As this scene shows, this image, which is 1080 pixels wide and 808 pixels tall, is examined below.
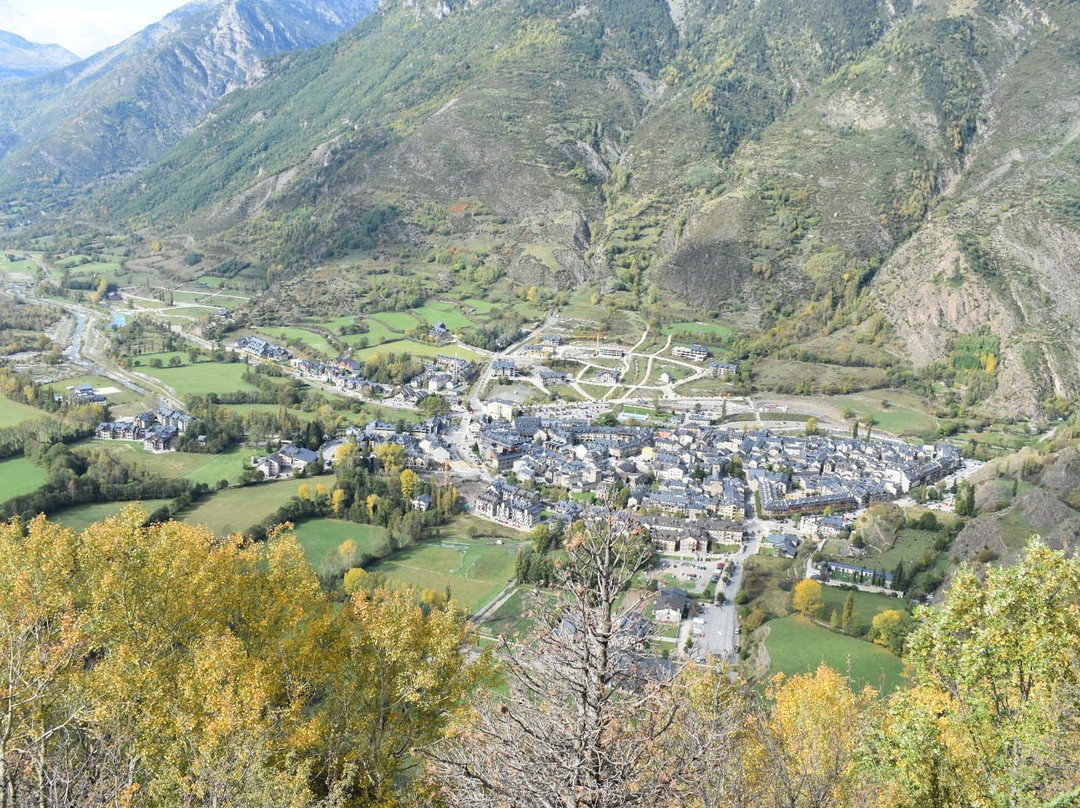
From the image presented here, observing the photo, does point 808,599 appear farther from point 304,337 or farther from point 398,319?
point 398,319

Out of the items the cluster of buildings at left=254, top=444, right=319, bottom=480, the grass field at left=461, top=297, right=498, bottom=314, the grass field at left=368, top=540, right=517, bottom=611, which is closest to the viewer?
the grass field at left=368, top=540, right=517, bottom=611

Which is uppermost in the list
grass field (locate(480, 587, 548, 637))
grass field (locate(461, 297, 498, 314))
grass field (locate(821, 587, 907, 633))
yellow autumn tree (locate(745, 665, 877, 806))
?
grass field (locate(461, 297, 498, 314))

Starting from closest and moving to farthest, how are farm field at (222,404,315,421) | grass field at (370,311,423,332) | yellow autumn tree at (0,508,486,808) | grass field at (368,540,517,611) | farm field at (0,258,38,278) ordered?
yellow autumn tree at (0,508,486,808) < grass field at (368,540,517,611) < farm field at (222,404,315,421) < grass field at (370,311,423,332) < farm field at (0,258,38,278)

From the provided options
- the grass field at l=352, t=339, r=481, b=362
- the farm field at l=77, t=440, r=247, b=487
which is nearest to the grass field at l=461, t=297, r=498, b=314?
the grass field at l=352, t=339, r=481, b=362

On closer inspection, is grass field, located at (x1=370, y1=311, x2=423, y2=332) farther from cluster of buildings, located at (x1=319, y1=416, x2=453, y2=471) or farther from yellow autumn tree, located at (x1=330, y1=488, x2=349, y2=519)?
yellow autumn tree, located at (x1=330, y1=488, x2=349, y2=519)

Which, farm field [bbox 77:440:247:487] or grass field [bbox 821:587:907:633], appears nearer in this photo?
grass field [bbox 821:587:907:633]

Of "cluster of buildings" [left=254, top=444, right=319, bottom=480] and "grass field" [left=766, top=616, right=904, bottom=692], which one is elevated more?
"cluster of buildings" [left=254, top=444, right=319, bottom=480]
